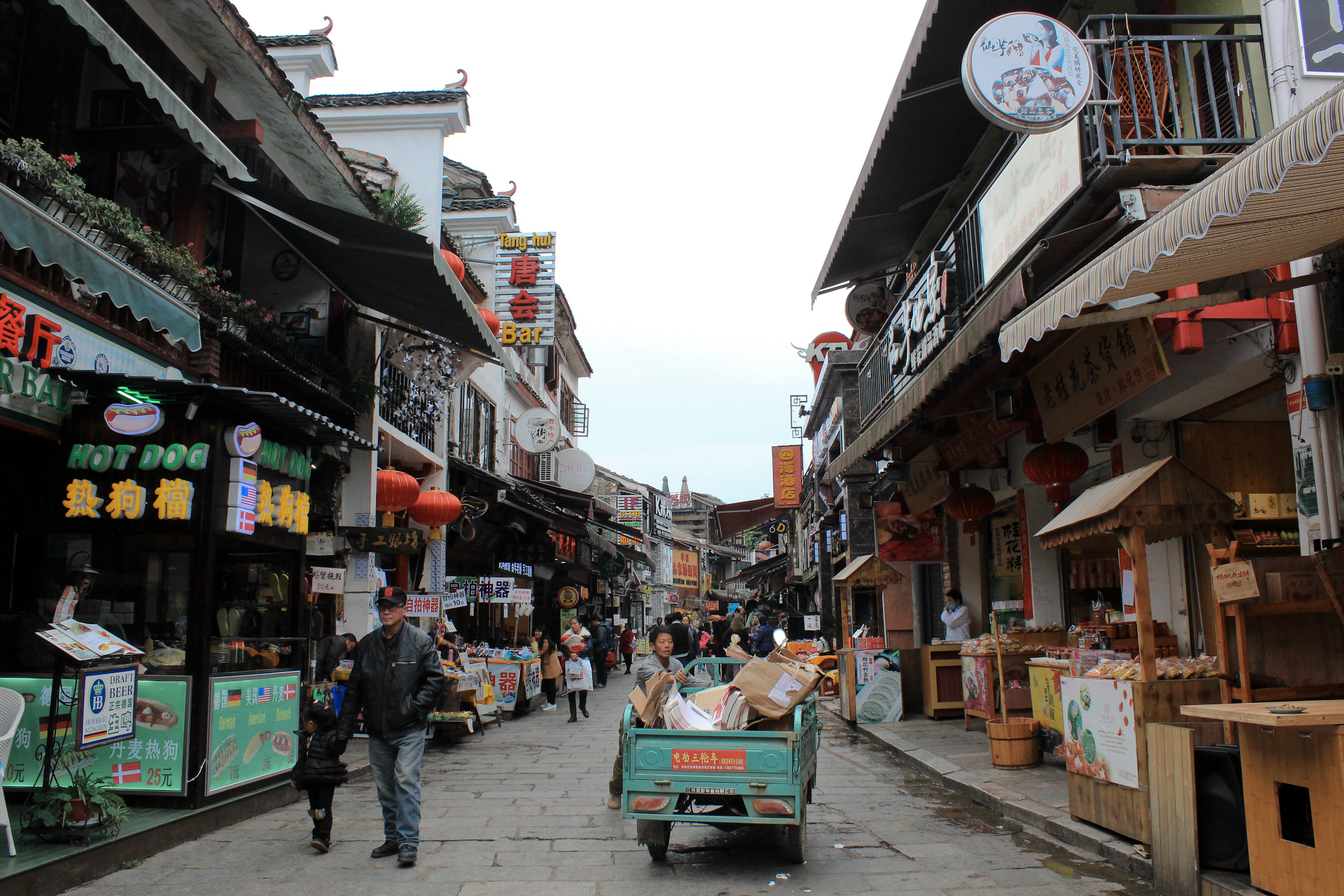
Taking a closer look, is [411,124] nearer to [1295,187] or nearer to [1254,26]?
[1254,26]

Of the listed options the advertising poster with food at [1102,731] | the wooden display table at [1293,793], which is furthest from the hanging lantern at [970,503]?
the wooden display table at [1293,793]

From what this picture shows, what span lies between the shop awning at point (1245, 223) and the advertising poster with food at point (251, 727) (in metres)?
7.06

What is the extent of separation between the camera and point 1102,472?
34.9 ft

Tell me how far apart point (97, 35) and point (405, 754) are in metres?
5.08

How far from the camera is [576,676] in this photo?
56.1 feet

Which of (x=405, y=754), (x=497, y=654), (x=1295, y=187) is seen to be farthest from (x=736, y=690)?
(x=497, y=654)

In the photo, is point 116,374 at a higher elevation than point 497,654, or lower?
higher

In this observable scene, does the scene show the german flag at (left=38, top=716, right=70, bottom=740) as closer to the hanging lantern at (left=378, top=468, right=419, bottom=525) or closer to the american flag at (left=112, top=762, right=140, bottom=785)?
the american flag at (left=112, top=762, right=140, bottom=785)

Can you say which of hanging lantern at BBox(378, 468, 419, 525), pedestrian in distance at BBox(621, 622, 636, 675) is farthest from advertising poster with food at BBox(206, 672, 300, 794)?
pedestrian in distance at BBox(621, 622, 636, 675)

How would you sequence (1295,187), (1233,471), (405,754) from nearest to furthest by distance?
(1295,187) < (405,754) < (1233,471)

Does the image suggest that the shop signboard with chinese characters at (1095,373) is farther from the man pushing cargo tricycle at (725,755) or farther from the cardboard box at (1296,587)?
the man pushing cargo tricycle at (725,755)

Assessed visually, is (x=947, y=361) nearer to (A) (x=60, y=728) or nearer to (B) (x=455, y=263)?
(A) (x=60, y=728)

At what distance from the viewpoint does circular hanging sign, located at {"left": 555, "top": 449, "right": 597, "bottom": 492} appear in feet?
92.5

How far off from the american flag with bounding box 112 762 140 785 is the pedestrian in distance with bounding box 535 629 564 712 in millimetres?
11136
